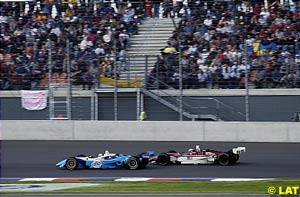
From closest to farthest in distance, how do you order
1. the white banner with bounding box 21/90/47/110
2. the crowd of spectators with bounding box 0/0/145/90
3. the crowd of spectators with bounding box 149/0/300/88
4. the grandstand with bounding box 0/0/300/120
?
the crowd of spectators with bounding box 149/0/300/88 → the grandstand with bounding box 0/0/300/120 → the crowd of spectators with bounding box 0/0/145/90 → the white banner with bounding box 21/90/47/110

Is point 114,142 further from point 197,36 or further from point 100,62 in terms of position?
point 197,36

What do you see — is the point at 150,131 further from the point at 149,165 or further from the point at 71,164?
the point at 71,164

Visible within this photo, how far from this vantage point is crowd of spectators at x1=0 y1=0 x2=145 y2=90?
21.1m

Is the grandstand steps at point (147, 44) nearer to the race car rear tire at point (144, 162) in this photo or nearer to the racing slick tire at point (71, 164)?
the race car rear tire at point (144, 162)

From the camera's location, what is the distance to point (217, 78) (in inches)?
799

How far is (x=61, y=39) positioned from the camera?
22250 mm

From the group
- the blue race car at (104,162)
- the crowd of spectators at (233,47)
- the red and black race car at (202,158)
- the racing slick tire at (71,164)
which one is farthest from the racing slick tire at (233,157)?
the crowd of spectators at (233,47)

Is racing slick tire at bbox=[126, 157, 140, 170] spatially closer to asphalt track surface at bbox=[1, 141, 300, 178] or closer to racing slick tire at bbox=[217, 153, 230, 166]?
asphalt track surface at bbox=[1, 141, 300, 178]

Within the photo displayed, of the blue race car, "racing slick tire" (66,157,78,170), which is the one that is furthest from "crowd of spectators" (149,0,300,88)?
"racing slick tire" (66,157,78,170)

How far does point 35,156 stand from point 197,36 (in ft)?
24.6

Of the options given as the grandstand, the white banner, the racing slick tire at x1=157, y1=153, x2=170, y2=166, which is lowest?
the racing slick tire at x1=157, y1=153, x2=170, y2=166

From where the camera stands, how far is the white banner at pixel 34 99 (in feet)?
70.1

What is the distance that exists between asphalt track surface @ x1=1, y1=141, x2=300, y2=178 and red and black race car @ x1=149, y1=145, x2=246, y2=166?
0.16 metres

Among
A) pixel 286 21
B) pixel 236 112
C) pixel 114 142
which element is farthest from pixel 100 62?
pixel 286 21
